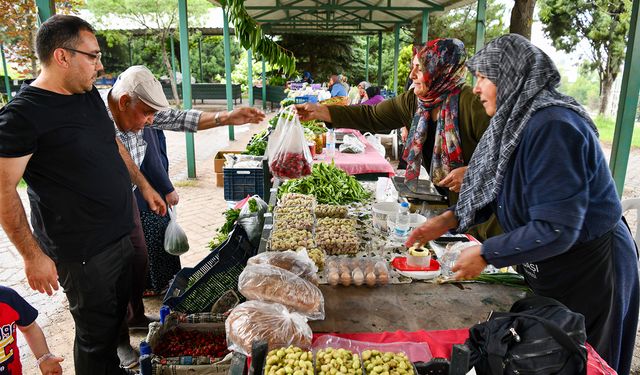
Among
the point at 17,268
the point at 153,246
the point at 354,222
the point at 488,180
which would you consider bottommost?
the point at 17,268

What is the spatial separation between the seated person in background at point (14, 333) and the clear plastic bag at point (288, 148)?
157 cm

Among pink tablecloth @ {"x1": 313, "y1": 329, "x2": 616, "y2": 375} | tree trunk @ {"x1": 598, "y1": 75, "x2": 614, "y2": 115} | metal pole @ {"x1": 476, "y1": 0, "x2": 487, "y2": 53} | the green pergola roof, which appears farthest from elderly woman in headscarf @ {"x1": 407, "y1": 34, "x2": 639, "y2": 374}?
tree trunk @ {"x1": 598, "y1": 75, "x2": 614, "y2": 115}

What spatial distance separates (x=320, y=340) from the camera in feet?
5.62

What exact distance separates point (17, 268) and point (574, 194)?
15.7 feet

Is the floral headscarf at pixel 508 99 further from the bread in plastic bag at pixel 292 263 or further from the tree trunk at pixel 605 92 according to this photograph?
the tree trunk at pixel 605 92

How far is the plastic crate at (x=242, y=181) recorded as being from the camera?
200 inches

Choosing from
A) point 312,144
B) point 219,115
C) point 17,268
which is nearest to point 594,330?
point 219,115

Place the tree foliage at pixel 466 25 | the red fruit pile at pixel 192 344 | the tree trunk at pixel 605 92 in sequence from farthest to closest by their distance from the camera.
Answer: the tree foliage at pixel 466 25 < the tree trunk at pixel 605 92 < the red fruit pile at pixel 192 344

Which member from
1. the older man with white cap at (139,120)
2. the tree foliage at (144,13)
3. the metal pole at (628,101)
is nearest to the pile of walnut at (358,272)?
the older man with white cap at (139,120)

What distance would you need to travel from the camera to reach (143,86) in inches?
101

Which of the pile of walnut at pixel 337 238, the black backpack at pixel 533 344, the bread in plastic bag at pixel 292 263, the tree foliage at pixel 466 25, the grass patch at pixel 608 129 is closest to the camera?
the black backpack at pixel 533 344

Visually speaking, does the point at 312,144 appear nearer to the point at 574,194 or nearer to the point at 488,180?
the point at 488,180

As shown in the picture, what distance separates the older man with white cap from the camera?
2619mm

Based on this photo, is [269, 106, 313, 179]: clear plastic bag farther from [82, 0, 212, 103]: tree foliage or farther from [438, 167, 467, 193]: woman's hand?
[82, 0, 212, 103]: tree foliage
